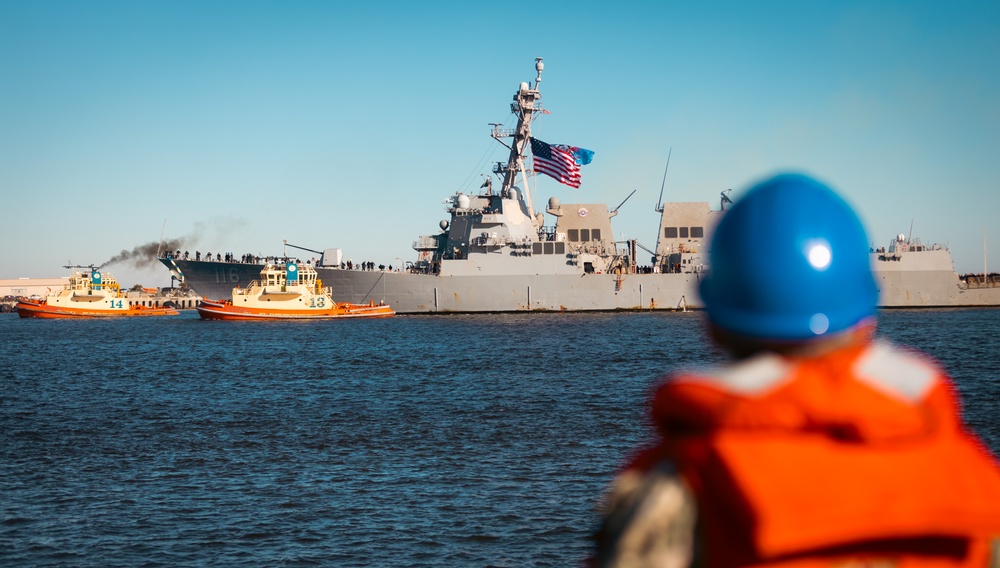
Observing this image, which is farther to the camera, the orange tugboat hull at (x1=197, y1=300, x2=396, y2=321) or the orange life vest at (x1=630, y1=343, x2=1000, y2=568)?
the orange tugboat hull at (x1=197, y1=300, x2=396, y2=321)

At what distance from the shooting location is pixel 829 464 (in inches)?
49.9

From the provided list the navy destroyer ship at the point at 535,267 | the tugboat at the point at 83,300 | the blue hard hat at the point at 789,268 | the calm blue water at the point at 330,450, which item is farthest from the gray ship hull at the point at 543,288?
the blue hard hat at the point at 789,268

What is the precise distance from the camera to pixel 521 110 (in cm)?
6144

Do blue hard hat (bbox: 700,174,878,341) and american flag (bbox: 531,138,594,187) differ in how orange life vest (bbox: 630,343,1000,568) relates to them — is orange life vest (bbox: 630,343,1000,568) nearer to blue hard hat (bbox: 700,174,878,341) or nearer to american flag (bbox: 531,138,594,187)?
blue hard hat (bbox: 700,174,878,341)

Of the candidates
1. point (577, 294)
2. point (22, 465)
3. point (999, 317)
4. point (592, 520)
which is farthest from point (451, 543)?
point (999, 317)

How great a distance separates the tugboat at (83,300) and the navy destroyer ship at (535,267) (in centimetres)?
905

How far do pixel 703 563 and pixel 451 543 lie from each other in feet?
28.6

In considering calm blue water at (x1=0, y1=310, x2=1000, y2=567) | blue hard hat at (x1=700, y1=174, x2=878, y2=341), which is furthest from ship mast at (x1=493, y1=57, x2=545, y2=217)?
blue hard hat at (x1=700, y1=174, x2=878, y2=341)

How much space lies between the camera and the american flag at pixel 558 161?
4959 cm

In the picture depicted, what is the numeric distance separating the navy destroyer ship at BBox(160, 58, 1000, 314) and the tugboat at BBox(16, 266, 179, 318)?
9.05 meters

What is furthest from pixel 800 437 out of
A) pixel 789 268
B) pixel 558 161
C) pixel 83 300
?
pixel 83 300

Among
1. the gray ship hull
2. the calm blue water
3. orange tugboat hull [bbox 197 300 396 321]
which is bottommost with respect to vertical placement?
the calm blue water

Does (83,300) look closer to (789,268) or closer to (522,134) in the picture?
(522,134)

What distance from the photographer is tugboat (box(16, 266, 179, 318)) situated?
218ft
